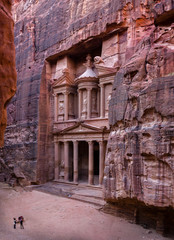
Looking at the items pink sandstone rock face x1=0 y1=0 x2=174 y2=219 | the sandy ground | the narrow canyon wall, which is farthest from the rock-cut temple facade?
the narrow canyon wall

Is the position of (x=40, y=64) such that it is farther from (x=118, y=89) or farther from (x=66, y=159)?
(x=118, y=89)

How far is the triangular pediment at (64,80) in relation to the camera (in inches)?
753

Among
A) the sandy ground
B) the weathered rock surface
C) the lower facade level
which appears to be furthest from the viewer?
the lower facade level

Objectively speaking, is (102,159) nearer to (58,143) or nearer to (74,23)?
(58,143)

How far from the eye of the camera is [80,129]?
57.0 feet

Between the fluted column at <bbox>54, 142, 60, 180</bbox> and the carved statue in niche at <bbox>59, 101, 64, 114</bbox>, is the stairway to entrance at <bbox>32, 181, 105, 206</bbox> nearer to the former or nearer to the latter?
the fluted column at <bbox>54, 142, 60, 180</bbox>

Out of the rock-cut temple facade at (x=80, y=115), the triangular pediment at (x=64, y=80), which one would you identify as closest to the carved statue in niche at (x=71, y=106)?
the rock-cut temple facade at (x=80, y=115)

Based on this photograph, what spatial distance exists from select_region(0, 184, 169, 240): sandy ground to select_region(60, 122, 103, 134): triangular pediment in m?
5.55

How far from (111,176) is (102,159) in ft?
17.4

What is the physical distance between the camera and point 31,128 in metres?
19.4

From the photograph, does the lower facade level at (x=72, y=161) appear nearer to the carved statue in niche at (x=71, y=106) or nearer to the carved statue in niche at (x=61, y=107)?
the carved statue in niche at (x=71, y=106)

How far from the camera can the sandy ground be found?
30.8 feet

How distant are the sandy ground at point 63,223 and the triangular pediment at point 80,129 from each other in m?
5.55

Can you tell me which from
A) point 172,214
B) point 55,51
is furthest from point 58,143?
point 172,214
